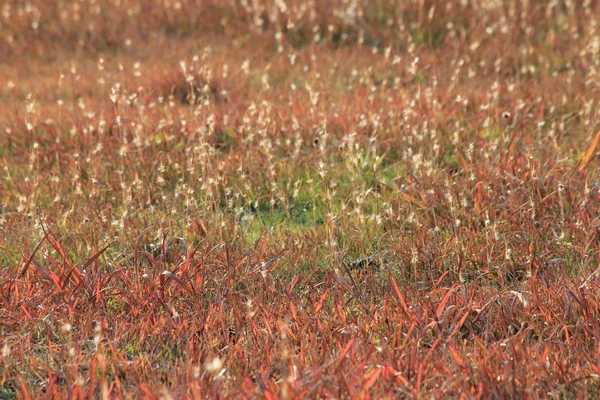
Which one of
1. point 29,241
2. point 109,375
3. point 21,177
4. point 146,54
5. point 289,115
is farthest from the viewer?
point 146,54

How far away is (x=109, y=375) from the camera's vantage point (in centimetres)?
246

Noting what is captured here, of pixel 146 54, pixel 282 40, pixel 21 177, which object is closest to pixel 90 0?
pixel 146 54

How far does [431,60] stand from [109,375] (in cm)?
454

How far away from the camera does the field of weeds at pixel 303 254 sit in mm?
2350

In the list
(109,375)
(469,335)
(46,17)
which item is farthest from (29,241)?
(46,17)

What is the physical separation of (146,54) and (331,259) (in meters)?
4.34

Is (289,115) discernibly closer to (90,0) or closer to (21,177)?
(21,177)

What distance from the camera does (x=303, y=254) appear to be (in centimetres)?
332

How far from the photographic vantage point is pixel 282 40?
22.8 ft

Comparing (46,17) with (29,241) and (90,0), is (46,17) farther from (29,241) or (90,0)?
(29,241)

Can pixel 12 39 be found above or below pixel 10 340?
below

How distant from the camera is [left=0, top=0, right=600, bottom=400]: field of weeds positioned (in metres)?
2.35

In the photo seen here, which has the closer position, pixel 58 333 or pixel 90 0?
pixel 58 333

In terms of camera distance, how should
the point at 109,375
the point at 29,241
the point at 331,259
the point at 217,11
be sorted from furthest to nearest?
1. the point at 217,11
2. the point at 29,241
3. the point at 331,259
4. the point at 109,375
